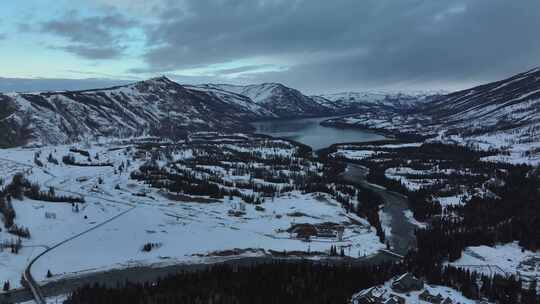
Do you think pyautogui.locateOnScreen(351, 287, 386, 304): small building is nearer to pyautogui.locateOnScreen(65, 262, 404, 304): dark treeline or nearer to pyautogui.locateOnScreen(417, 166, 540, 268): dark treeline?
pyautogui.locateOnScreen(65, 262, 404, 304): dark treeline

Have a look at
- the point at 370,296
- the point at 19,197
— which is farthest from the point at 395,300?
the point at 19,197

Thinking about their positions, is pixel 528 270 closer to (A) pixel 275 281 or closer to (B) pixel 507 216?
(B) pixel 507 216

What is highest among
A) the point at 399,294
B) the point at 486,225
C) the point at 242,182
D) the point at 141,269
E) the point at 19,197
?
the point at 242,182

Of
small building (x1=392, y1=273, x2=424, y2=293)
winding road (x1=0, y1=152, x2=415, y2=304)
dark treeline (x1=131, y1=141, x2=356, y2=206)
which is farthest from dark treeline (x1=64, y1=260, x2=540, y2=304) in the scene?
dark treeline (x1=131, y1=141, x2=356, y2=206)

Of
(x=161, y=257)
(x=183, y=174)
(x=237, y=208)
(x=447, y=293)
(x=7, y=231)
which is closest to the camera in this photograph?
(x=447, y=293)

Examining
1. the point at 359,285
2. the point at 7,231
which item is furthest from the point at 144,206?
the point at 359,285

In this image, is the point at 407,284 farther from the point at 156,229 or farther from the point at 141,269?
the point at 156,229

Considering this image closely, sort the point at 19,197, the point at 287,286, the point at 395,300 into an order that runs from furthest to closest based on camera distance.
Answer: the point at 19,197 < the point at 287,286 < the point at 395,300
